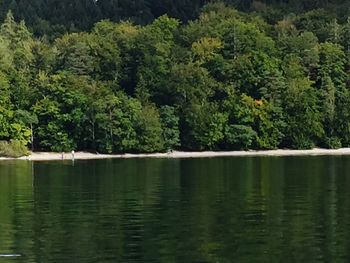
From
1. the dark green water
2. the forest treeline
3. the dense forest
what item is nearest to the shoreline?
the dense forest

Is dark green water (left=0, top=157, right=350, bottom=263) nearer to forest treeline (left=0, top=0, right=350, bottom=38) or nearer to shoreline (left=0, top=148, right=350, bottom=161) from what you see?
shoreline (left=0, top=148, right=350, bottom=161)

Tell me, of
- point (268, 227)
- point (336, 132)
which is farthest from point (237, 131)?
point (268, 227)

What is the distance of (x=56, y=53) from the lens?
11744cm

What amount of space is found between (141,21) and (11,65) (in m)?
50.8

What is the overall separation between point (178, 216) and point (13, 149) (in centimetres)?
5951

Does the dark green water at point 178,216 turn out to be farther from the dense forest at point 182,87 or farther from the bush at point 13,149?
the dense forest at point 182,87

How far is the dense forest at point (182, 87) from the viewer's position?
104 meters

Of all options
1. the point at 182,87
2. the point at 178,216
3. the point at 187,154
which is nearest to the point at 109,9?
the point at 182,87

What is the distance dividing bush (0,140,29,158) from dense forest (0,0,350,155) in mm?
2360

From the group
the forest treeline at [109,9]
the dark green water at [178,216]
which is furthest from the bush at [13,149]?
the forest treeline at [109,9]

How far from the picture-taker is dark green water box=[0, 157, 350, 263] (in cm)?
3083

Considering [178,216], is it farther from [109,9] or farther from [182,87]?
[109,9]

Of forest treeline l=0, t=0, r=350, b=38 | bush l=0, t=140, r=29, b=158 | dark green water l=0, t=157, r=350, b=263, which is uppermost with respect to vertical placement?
forest treeline l=0, t=0, r=350, b=38

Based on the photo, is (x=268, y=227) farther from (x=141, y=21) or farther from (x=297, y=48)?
(x=141, y=21)
